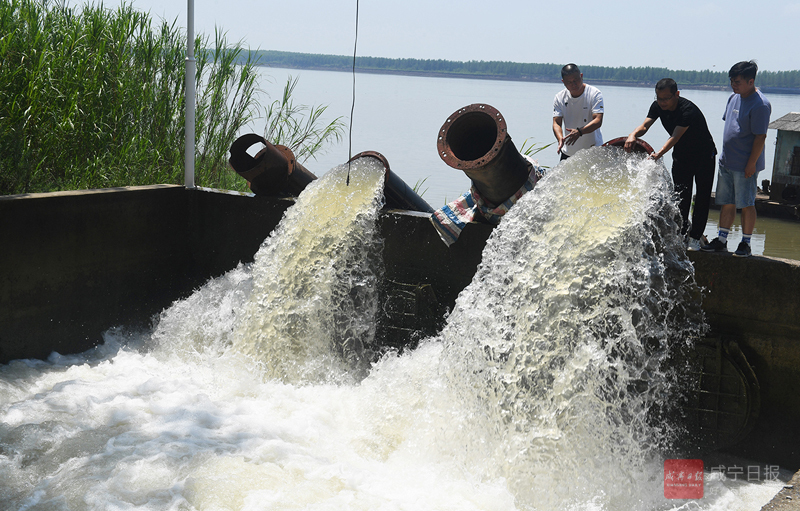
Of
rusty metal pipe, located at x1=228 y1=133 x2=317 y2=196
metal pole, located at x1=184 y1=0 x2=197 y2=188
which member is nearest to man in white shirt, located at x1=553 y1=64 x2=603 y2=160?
rusty metal pipe, located at x1=228 y1=133 x2=317 y2=196

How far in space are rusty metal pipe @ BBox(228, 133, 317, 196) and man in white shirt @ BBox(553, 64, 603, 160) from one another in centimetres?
196

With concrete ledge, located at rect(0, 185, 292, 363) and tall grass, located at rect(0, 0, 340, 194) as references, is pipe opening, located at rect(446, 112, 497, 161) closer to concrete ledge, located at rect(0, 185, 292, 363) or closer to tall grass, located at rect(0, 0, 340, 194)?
concrete ledge, located at rect(0, 185, 292, 363)

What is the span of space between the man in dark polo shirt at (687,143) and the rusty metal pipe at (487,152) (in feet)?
2.28

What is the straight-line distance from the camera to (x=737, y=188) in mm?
3863

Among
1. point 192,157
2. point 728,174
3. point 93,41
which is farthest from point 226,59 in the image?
point 728,174

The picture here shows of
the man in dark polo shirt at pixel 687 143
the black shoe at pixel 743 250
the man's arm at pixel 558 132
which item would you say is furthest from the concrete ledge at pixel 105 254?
the black shoe at pixel 743 250

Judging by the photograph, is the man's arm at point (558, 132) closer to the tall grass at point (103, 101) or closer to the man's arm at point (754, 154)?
the man's arm at point (754, 154)

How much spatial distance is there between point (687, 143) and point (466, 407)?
6.61 ft

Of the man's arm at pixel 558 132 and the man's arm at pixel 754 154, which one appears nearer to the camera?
the man's arm at pixel 754 154

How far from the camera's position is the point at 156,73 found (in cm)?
628

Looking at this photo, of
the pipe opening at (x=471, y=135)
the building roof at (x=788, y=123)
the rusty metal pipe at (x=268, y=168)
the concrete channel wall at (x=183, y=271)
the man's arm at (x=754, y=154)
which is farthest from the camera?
the building roof at (x=788, y=123)

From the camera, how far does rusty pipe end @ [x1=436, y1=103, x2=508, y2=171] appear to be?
12.6 feet

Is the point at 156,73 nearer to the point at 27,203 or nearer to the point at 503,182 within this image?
the point at 27,203

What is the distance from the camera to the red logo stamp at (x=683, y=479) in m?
3.27
